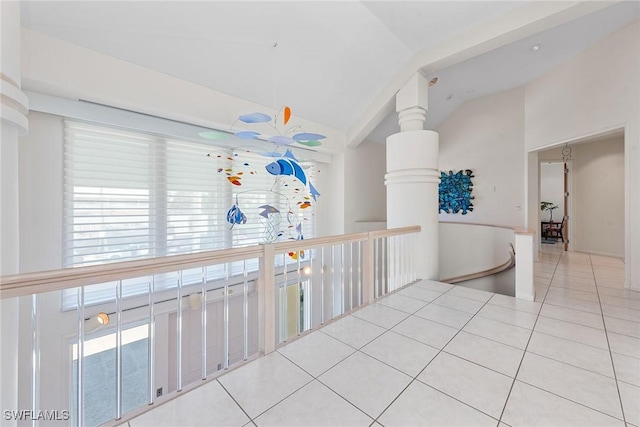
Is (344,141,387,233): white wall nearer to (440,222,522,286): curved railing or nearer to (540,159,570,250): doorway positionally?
(440,222,522,286): curved railing

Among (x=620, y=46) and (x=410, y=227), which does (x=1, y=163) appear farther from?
(x=620, y=46)

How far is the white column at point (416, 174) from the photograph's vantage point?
3.37m

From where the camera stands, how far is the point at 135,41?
92.7 inches

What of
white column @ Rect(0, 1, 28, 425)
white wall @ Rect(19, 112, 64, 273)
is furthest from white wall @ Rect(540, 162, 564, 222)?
white wall @ Rect(19, 112, 64, 273)

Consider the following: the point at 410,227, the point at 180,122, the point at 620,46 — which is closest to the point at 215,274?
the point at 180,122

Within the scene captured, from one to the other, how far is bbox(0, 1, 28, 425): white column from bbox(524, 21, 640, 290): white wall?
5.47m

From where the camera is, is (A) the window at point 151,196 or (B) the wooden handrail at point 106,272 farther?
(A) the window at point 151,196

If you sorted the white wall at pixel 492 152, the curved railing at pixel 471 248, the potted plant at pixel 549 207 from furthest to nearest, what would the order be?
the potted plant at pixel 549 207 → the white wall at pixel 492 152 → the curved railing at pixel 471 248

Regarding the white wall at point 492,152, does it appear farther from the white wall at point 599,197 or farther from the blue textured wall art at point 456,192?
the white wall at point 599,197

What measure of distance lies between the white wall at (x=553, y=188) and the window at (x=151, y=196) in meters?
8.92

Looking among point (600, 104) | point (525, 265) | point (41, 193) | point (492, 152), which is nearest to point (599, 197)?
point (492, 152)

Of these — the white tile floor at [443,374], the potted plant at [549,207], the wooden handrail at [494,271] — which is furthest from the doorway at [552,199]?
the white tile floor at [443,374]

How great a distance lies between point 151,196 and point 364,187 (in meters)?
3.88

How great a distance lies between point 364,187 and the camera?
543cm
